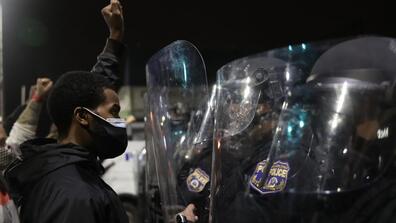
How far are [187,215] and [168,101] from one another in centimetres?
46

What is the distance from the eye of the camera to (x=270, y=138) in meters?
1.22

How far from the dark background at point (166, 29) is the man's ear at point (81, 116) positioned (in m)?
2.42

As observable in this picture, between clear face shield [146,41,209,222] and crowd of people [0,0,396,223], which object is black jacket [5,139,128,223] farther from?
clear face shield [146,41,209,222]

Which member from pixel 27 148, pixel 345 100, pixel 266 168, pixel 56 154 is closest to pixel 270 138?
pixel 266 168

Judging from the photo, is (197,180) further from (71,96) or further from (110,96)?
(71,96)

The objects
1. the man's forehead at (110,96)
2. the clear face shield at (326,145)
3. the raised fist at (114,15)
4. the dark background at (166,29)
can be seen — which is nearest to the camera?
the clear face shield at (326,145)

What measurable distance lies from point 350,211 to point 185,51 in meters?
0.82

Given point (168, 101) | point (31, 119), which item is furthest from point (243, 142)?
point (31, 119)

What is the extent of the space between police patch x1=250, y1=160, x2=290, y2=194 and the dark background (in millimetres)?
2860

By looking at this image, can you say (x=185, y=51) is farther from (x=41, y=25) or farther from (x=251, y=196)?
(x=41, y=25)

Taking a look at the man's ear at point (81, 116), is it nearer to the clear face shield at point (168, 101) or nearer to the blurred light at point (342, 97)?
the clear face shield at point (168, 101)

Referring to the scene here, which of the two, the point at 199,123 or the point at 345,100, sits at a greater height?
the point at 345,100

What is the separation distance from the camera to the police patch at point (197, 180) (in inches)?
69.4

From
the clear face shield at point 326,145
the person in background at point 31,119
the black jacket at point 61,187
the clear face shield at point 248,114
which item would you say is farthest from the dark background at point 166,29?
the clear face shield at point 326,145
